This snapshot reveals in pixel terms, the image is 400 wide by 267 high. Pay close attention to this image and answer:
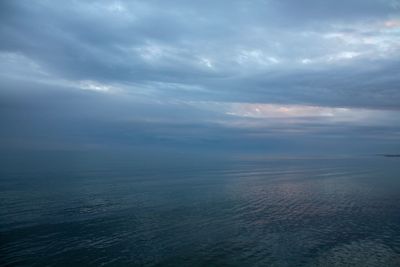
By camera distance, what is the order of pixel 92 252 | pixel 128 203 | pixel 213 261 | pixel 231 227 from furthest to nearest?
pixel 128 203 < pixel 231 227 < pixel 92 252 < pixel 213 261

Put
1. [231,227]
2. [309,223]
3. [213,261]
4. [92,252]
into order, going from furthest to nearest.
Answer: [309,223], [231,227], [92,252], [213,261]

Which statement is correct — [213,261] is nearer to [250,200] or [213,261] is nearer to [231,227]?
[231,227]

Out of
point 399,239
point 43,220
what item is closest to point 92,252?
point 43,220

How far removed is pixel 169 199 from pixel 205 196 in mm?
9921

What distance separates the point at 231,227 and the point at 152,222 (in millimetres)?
12738

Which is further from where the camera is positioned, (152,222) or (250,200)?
(250,200)

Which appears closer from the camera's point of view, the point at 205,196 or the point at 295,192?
the point at 205,196

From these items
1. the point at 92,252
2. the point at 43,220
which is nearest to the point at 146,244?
the point at 92,252

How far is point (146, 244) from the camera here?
131 ft

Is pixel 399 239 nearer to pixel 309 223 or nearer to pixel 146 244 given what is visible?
pixel 309 223

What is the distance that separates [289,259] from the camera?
35562 mm

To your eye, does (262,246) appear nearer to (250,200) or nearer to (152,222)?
(152,222)

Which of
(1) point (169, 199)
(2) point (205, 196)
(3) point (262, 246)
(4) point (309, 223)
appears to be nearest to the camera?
(3) point (262, 246)

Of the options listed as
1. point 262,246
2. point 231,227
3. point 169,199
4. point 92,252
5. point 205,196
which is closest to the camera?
point 92,252
